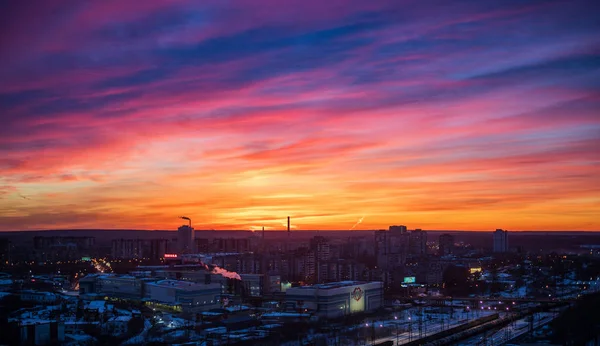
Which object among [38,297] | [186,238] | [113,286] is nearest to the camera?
[38,297]

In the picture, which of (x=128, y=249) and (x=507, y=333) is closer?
(x=507, y=333)

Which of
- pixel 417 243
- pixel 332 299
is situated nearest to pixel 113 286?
pixel 332 299

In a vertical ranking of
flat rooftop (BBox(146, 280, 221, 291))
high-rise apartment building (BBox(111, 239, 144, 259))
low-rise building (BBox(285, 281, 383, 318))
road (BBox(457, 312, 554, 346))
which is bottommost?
road (BBox(457, 312, 554, 346))

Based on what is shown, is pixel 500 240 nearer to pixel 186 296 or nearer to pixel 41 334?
pixel 186 296

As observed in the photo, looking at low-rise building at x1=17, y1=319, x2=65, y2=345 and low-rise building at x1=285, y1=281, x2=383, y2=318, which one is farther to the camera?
low-rise building at x1=285, y1=281, x2=383, y2=318

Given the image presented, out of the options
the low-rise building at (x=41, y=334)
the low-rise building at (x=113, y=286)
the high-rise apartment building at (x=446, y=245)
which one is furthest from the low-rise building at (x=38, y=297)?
the high-rise apartment building at (x=446, y=245)

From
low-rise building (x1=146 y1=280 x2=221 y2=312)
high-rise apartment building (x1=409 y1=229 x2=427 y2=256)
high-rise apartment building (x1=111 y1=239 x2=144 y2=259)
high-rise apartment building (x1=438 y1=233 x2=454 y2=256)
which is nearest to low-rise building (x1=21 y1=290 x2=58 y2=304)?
low-rise building (x1=146 y1=280 x2=221 y2=312)

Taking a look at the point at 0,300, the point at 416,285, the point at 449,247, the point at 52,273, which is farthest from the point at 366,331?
the point at 449,247

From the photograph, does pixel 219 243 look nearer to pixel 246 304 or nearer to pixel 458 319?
pixel 246 304

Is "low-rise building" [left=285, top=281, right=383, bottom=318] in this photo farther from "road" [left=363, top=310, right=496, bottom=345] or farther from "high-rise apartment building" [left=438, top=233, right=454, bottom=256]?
"high-rise apartment building" [left=438, top=233, right=454, bottom=256]
